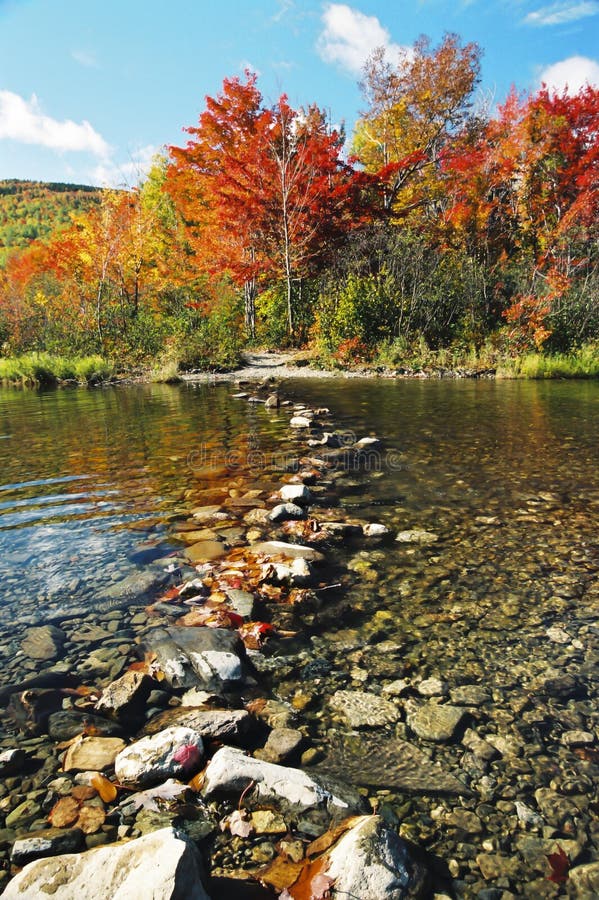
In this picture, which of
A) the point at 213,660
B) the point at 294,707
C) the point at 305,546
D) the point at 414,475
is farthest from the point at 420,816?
Answer: the point at 414,475

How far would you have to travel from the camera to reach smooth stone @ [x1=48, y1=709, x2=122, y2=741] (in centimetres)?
156

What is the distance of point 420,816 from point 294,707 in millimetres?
532

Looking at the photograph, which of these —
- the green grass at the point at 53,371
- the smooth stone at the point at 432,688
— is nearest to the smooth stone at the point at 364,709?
the smooth stone at the point at 432,688

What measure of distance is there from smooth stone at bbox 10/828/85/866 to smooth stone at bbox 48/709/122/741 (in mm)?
360

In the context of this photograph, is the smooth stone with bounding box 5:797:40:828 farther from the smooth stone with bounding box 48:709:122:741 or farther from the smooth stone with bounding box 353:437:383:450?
the smooth stone with bounding box 353:437:383:450

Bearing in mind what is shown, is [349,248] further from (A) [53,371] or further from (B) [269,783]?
(B) [269,783]

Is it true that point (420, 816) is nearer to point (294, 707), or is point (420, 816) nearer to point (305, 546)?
point (294, 707)

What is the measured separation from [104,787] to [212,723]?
0.33 metres

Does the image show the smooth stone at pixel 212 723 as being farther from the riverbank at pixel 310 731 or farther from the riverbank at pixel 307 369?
the riverbank at pixel 307 369

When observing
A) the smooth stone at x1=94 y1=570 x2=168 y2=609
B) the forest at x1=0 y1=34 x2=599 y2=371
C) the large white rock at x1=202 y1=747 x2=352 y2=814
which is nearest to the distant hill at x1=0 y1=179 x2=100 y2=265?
the forest at x1=0 y1=34 x2=599 y2=371

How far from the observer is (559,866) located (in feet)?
3.67

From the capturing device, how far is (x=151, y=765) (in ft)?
4.51

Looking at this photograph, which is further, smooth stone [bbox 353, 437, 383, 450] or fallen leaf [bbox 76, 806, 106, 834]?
smooth stone [bbox 353, 437, 383, 450]

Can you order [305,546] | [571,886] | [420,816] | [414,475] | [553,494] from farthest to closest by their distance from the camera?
[414,475] < [553,494] < [305,546] < [420,816] < [571,886]
